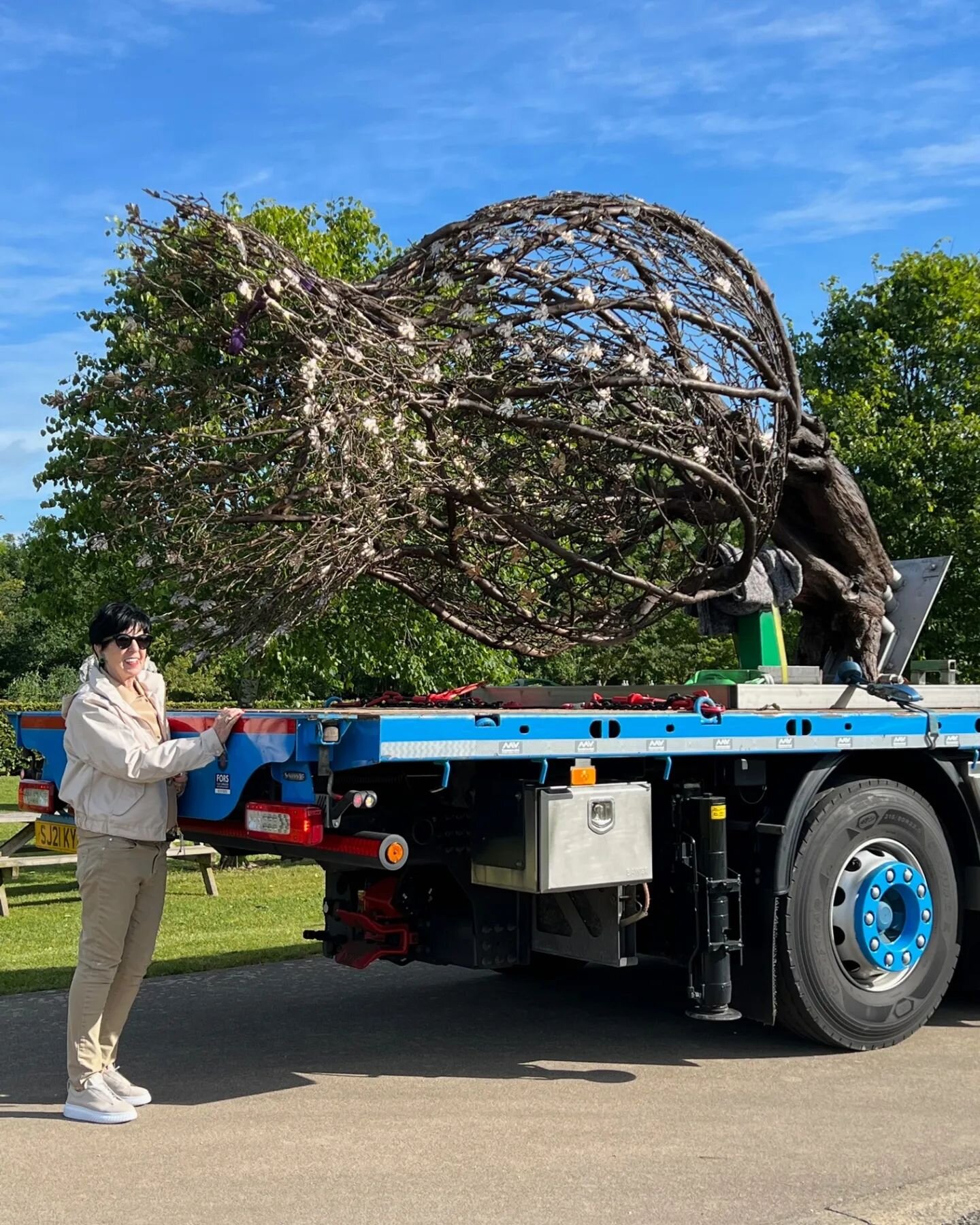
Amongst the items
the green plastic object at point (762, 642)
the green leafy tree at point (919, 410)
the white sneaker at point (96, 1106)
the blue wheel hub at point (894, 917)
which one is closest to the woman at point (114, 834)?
the white sneaker at point (96, 1106)

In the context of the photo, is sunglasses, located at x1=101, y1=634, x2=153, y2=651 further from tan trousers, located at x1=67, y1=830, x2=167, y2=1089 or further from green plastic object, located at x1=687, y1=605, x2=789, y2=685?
green plastic object, located at x1=687, y1=605, x2=789, y2=685

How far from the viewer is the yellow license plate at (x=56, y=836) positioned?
657cm

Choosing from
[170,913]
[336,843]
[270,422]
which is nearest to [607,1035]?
[336,843]

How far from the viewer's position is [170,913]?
474 inches

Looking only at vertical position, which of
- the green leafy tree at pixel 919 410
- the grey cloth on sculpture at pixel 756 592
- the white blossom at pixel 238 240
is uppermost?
the green leafy tree at pixel 919 410

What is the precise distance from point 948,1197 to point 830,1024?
75.0 inches

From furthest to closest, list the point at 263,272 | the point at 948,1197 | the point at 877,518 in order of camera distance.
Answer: the point at 877,518, the point at 263,272, the point at 948,1197

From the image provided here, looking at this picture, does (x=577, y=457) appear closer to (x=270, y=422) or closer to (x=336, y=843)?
(x=270, y=422)

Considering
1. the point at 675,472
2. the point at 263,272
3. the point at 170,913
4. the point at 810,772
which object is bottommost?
the point at 170,913

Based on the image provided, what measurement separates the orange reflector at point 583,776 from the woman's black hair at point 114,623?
6.00 ft

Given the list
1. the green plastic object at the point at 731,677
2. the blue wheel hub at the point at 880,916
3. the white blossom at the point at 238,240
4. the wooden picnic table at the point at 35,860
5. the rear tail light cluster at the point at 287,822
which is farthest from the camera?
the wooden picnic table at the point at 35,860

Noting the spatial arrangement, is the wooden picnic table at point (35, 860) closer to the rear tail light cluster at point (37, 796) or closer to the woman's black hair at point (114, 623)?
the rear tail light cluster at point (37, 796)

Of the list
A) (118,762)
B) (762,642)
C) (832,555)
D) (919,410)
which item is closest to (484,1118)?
(118,762)

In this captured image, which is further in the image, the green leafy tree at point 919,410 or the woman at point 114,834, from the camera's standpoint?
the green leafy tree at point 919,410
